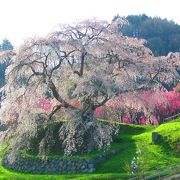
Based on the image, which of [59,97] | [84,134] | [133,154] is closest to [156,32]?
[59,97]

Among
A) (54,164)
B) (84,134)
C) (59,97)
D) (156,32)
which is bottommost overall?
(54,164)

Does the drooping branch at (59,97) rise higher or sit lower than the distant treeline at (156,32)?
lower

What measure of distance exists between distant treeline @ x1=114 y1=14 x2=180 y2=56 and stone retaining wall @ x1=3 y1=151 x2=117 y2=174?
70715mm

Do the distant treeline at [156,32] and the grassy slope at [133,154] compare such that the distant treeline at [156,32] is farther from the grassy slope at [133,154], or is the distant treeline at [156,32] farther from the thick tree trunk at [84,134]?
the thick tree trunk at [84,134]

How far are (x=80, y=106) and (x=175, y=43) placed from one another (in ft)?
258

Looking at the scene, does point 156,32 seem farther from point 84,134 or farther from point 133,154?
point 133,154

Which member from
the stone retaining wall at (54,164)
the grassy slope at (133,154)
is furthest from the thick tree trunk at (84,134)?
the grassy slope at (133,154)

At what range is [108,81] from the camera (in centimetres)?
2500

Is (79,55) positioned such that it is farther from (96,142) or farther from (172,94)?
(172,94)

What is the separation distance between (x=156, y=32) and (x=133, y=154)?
92.4m

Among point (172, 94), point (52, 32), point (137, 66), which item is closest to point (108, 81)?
point (137, 66)

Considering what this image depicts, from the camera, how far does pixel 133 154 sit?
24.9 m

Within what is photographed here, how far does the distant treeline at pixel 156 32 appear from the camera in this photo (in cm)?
9956

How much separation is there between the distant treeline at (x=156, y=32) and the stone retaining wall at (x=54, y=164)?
232ft
